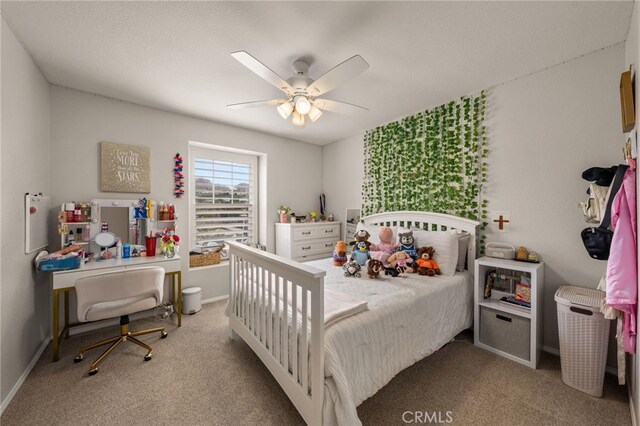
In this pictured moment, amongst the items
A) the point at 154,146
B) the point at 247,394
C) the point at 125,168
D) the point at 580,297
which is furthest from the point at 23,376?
the point at 580,297

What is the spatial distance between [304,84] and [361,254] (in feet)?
5.73

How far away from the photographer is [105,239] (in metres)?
2.70

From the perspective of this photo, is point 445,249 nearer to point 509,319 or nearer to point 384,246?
point 384,246

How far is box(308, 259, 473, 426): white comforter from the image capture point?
4.21ft

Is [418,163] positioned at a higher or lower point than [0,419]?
higher

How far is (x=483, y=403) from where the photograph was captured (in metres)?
1.64

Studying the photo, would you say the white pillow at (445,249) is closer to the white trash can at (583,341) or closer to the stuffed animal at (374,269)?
the stuffed animal at (374,269)

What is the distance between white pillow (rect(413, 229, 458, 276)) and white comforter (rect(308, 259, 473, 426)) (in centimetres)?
11

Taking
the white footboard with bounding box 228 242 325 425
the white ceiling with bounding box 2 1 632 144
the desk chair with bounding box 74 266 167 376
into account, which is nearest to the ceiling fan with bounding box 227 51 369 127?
the white ceiling with bounding box 2 1 632 144

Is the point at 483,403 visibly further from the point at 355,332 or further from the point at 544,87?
the point at 544,87

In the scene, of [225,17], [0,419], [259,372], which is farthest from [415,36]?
[0,419]

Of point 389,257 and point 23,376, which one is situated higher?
point 389,257

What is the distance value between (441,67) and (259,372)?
9.54 feet

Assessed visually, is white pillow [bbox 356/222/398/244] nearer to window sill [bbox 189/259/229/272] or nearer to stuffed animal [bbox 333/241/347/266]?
stuffed animal [bbox 333/241/347/266]
